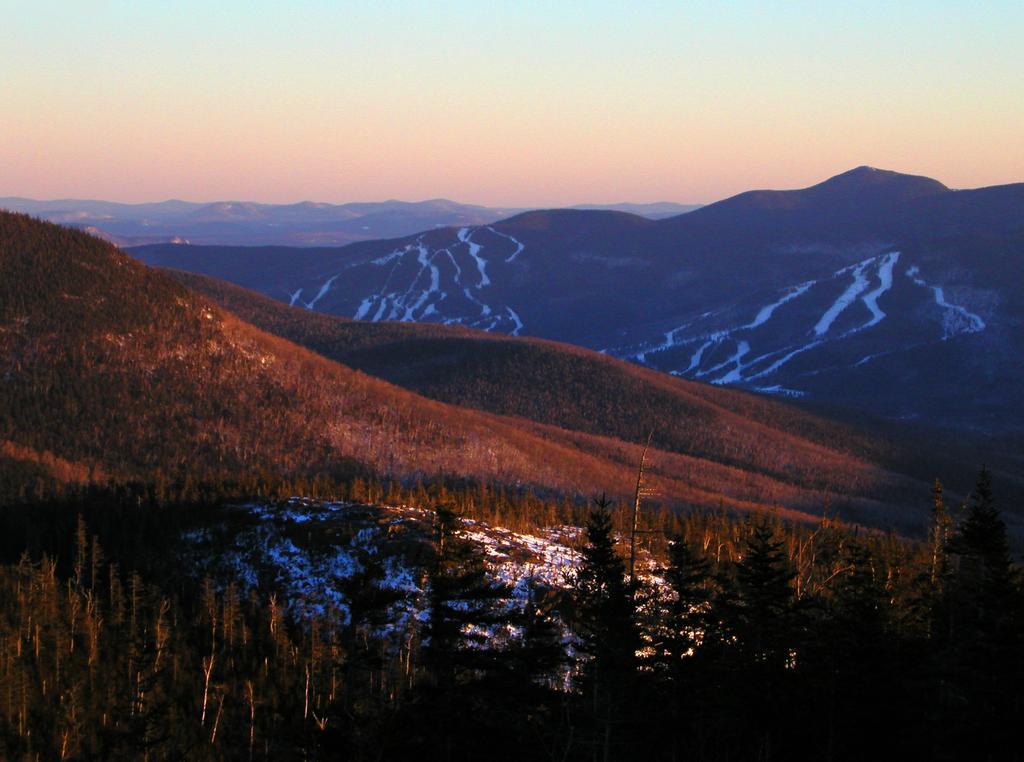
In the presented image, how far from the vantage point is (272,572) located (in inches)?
3322

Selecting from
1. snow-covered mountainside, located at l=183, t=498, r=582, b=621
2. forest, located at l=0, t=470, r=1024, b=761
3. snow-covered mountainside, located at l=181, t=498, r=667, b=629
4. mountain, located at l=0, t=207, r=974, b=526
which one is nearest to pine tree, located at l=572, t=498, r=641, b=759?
forest, located at l=0, t=470, r=1024, b=761

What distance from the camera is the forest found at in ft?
137

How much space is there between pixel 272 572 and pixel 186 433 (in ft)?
270

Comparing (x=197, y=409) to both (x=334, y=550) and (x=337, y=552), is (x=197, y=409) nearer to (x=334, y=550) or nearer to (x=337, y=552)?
(x=334, y=550)

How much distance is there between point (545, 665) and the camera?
42562mm

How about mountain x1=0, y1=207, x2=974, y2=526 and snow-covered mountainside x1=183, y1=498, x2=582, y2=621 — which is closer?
snow-covered mountainside x1=183, y1=498, x2=582, y2=621

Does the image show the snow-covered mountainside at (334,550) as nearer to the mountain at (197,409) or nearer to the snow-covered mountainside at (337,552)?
the snow-covered mountainside at (337,552)

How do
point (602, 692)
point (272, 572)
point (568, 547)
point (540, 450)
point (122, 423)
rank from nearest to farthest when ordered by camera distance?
point (602, 692), point (272, 572), point (568, 547), point (122, 423), point (540, 450)

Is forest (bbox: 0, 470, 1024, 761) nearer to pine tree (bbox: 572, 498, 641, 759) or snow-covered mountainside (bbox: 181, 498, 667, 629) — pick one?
pine tree (bbox: 572, 498, 641, 759)

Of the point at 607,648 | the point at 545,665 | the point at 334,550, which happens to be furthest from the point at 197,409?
the point at 607,648

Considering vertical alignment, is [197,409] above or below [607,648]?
below

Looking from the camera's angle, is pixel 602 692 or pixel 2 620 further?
pixel 2 620

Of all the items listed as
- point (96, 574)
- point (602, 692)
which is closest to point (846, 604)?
point (602, 692)

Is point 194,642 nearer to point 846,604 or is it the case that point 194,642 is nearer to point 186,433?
point 846,604
